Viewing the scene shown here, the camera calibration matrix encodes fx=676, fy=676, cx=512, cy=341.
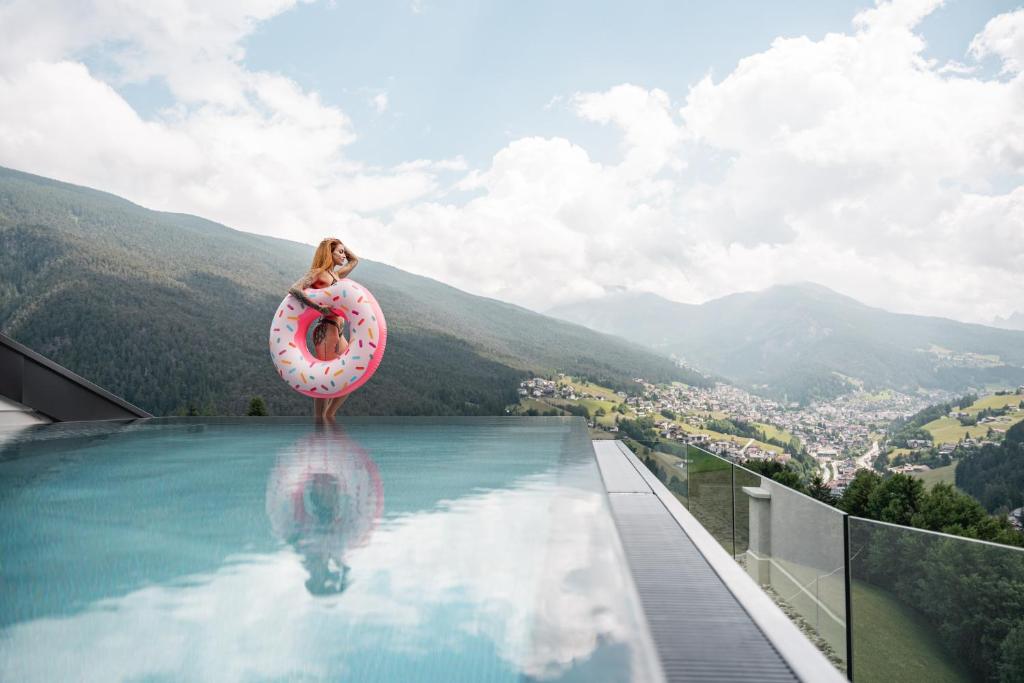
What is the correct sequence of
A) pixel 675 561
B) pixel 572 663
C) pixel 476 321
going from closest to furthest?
pixel 572 663 < pixel 675 561 < pixel 476 321

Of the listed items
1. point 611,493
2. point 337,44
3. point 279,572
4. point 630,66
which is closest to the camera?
point 279,572

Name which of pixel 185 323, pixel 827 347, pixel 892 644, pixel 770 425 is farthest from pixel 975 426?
pixel 892 644

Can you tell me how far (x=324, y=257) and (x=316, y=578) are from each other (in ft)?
16.6

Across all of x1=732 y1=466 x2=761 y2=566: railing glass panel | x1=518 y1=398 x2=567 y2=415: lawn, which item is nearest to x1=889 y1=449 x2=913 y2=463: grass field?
x1=518 y1=398 x2=567 y2=415: lawn

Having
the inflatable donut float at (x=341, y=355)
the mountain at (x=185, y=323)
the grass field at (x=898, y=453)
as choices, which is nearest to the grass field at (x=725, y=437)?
the mountain at (x=185, y=323)

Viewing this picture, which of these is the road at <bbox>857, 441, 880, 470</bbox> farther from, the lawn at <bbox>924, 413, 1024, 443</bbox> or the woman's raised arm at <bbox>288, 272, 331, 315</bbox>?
the woman's raised arm at <bbox>288, 272, 331, 315</bbox>

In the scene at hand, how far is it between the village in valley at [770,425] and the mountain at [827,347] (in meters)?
11.9

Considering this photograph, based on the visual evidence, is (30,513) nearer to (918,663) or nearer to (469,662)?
(469,662)

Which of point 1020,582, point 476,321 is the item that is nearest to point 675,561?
point 1020,582

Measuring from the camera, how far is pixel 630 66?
55719 millimetres

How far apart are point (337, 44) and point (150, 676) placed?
31.6m

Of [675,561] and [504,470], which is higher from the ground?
[504,470]

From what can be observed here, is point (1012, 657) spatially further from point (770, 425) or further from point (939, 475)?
point (770, 425)

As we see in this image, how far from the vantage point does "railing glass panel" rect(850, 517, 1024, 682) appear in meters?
2.19
